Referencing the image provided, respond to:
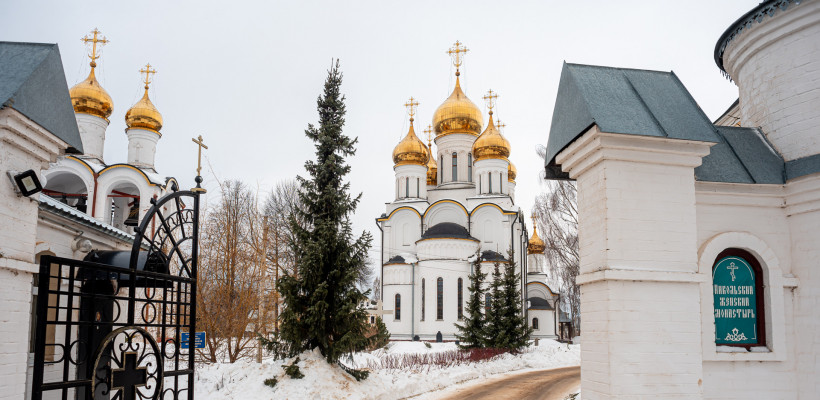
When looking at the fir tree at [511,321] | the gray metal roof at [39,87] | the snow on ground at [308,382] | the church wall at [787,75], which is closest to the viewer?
the gray metal roof at [39,87]

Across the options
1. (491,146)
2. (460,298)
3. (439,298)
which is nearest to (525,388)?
(460,298)

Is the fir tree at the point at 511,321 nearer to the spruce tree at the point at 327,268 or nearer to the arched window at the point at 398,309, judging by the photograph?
the spruce tree at the point at 327,268

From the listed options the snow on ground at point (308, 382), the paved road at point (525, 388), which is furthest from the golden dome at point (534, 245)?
the snow on ground at point (308, 382)

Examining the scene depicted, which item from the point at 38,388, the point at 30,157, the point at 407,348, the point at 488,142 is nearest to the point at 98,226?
the point at 30,157

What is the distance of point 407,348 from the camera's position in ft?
86.6

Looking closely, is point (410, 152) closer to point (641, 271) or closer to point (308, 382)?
point (308, 382)

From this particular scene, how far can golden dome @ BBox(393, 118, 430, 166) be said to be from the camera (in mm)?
36250

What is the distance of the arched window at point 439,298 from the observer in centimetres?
3105

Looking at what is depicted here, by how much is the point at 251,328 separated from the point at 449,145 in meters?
24.1

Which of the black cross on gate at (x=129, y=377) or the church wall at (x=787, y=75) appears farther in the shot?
the church wall at (x=787, y=75)

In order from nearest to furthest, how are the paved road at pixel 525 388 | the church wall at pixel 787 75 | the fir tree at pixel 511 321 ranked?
1. the church wall at pixel 787 75
2. the paved road at pixel 525 388
3. the fir tree at pixel 511 321

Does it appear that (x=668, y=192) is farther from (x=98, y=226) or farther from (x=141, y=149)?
(x=141, y=149)

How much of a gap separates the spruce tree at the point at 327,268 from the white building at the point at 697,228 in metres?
6.43

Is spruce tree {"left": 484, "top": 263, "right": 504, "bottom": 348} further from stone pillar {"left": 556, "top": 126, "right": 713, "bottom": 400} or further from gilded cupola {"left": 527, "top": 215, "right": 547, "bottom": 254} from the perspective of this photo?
gilded cupola {"left": 527, "top": 215, "right": 547, "bottom": 254}
